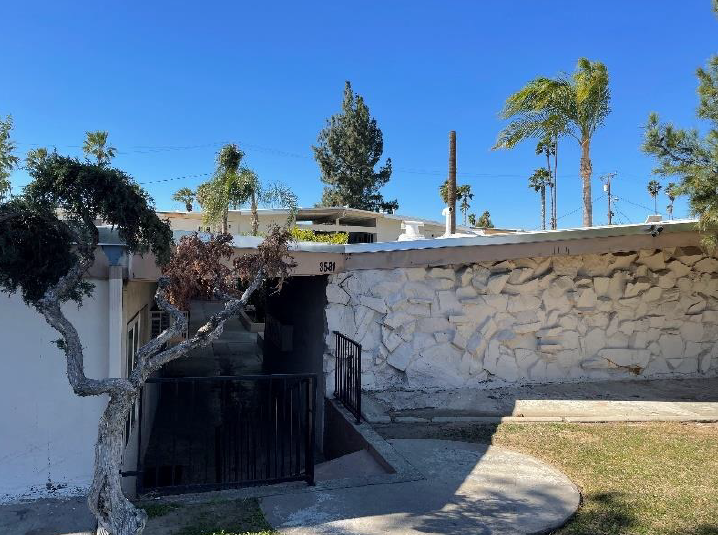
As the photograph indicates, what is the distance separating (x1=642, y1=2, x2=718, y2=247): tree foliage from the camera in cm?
639

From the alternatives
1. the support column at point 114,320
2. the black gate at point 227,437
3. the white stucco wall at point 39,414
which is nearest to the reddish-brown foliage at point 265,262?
the black gate at point 227,437

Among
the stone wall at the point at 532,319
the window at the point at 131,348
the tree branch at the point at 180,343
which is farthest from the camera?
the stone wall at the point at 532,319

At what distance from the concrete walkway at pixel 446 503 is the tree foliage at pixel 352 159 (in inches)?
1131

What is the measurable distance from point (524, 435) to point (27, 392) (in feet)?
16.3

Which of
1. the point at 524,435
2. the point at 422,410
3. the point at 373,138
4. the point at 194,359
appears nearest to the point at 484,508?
the point at 524,435

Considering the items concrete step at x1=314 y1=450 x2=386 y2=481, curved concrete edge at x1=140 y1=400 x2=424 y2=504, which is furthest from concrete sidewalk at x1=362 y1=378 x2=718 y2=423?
curved concrete edge at x1=140 y1=400 x2=424 y2=504

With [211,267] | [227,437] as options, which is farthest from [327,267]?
[211,267]

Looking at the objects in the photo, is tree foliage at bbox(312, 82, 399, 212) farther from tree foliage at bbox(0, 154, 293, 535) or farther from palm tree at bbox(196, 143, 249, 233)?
tree foliage at bbox(0, 154, 293, 535)

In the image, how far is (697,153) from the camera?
21.5ft

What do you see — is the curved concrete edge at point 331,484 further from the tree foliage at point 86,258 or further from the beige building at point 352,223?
the beige building at point 352,223

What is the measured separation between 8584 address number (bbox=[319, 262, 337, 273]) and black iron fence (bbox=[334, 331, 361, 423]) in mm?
881

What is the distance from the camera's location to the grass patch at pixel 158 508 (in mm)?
4258

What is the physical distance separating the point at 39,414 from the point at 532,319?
21.5 feet

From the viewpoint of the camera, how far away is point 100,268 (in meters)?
4.77
